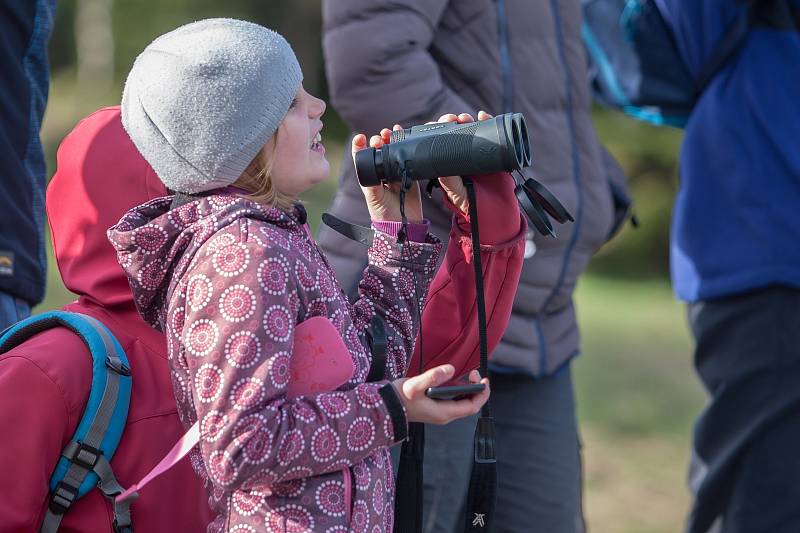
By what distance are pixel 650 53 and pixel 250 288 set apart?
2081 mm

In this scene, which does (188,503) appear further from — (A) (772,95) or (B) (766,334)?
(A) (772,95)

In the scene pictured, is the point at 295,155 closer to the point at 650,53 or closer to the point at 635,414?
the point at 650,53

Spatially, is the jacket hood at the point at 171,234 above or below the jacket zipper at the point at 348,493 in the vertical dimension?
above

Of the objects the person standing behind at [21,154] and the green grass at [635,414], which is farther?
the green grass at [635,414]

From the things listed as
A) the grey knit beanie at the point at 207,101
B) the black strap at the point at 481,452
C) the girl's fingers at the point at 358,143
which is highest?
the grey knit beanie at the point at 207,101

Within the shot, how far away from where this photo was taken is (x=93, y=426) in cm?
165

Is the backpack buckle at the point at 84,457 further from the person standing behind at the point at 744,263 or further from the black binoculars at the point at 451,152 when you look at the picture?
the person standing behind at the point at 744,263

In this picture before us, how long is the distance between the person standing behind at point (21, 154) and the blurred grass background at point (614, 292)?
620 mm

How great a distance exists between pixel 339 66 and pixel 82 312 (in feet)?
3.17

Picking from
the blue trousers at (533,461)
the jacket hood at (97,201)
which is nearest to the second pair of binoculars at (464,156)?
the jacket hood at (97,201)

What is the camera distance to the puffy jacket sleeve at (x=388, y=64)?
2480 mm

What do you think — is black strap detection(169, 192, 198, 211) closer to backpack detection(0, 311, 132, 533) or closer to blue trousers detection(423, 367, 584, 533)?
backpack detection(0, 311, 132, 533)

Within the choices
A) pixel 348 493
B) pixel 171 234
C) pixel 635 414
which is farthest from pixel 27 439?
pixel 635 414

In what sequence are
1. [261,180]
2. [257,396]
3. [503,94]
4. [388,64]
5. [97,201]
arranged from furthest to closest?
[503,94] → [388,64] → [97,201] → [261,180] → [257,396]
